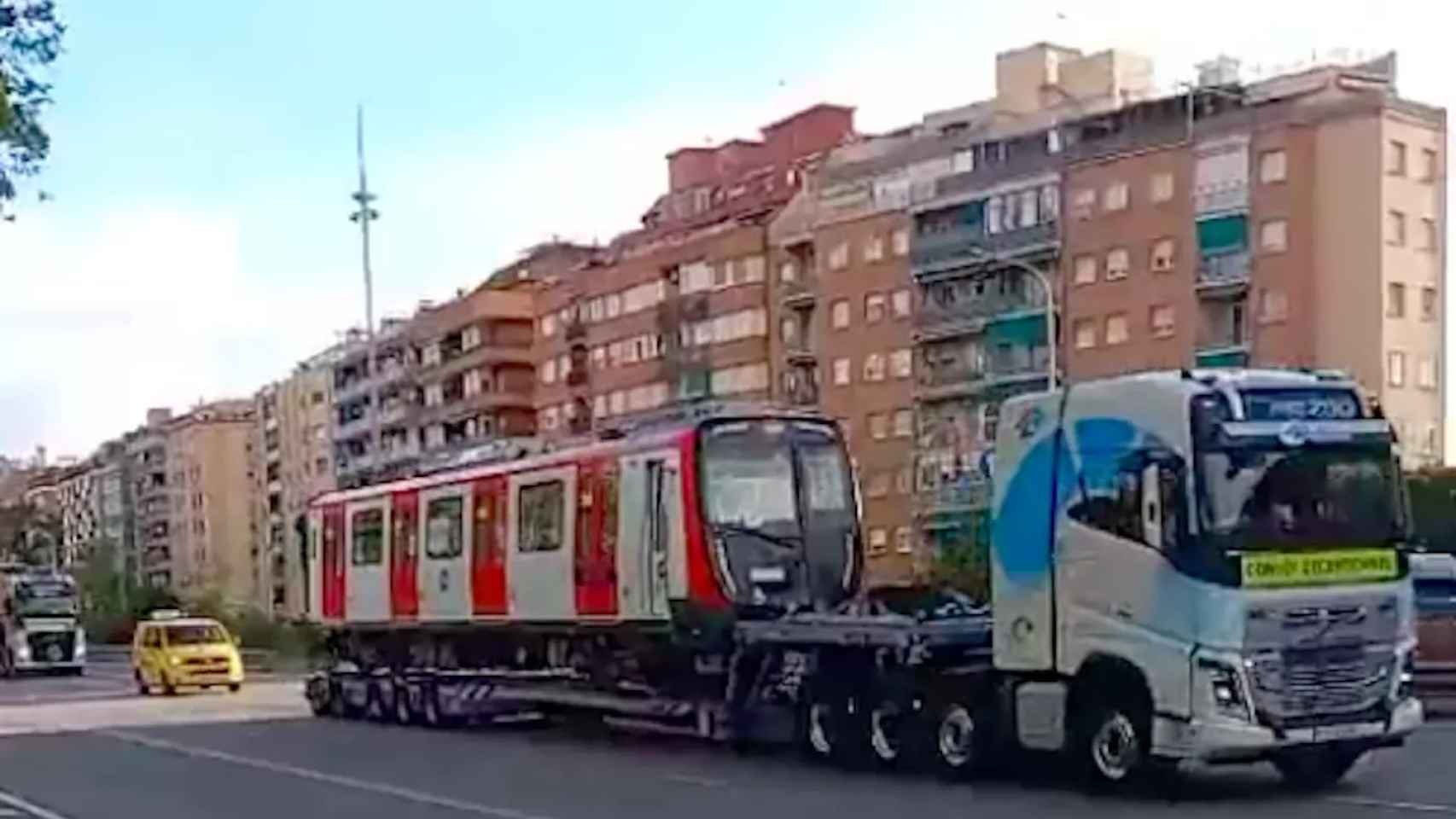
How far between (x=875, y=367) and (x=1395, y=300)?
2309 centimetres

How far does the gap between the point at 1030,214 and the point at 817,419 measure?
5776 cm

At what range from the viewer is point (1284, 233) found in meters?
74.9

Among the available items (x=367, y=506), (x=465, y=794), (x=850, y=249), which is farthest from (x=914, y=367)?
(x=465, y=794)

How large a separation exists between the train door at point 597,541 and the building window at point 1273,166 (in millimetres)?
50303

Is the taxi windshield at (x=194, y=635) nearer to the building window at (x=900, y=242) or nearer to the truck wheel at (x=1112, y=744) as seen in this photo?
the truck wheel at (x=1112, y=744)

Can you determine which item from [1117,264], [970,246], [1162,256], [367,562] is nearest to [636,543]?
[367,562]

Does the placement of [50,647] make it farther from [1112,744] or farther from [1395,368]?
[1112,744]

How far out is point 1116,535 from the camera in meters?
19.1

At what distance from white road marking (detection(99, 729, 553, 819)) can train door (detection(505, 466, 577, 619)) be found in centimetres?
419

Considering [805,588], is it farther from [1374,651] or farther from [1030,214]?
[1030,214]

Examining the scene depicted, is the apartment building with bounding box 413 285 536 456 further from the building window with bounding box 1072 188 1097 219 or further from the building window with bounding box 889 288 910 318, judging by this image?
the building window with bounding box 1072 188 1097 219

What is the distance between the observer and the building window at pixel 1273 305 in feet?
246

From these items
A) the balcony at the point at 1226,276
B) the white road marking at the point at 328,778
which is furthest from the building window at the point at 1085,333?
the white road marking at the point at 328,778

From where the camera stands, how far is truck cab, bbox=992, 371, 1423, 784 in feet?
59.9
